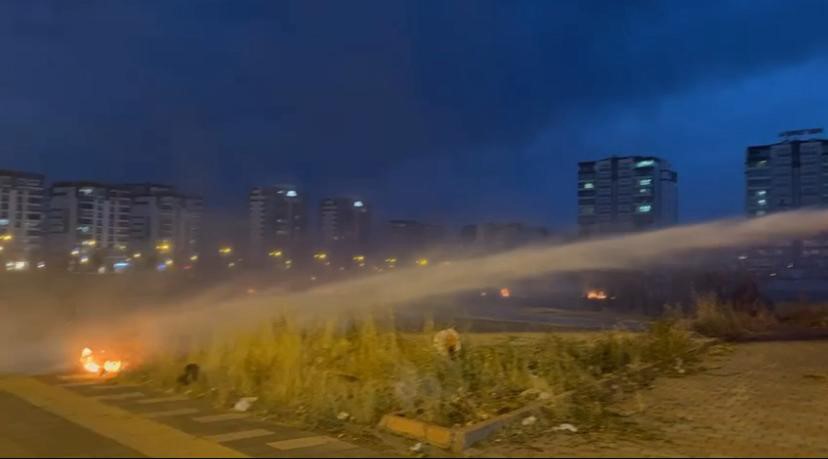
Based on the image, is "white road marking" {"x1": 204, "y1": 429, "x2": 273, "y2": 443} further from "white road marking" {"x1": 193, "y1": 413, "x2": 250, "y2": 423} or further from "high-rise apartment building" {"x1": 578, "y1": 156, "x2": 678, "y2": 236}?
"high-rise apartment building" {"x1": 578, "y1": 156, "x2": 678, "y2": 236}

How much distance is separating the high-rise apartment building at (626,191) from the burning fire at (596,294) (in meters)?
13.1

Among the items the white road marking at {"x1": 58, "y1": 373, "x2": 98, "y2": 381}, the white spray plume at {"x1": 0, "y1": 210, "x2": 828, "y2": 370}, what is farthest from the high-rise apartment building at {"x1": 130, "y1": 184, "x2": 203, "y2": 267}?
the white road marking at {"x1": 58, "y1": 373, "x2": 98, "y2": 381}

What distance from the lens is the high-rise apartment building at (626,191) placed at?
48438mm

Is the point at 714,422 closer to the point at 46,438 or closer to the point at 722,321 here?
the point at 46,438

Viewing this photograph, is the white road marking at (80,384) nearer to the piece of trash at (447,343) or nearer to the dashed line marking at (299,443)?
the dashed line marking at (299,443)

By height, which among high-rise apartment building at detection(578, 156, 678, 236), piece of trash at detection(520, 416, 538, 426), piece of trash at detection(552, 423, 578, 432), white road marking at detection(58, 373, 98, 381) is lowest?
white road marking at detection(58, 373, 98, 381)

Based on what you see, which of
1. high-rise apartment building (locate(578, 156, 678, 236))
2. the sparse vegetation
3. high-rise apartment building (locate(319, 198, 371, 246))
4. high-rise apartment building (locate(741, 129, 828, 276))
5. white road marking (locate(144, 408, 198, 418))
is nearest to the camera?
the sparse vegetation

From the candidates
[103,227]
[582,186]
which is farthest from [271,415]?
[103,227]

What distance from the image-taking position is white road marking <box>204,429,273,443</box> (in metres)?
8.15

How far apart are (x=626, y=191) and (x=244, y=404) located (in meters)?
51.5

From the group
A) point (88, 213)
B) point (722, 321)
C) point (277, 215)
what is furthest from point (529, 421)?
point (88, 213)

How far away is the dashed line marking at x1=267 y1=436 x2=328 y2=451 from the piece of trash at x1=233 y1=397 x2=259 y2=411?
5.89 feet

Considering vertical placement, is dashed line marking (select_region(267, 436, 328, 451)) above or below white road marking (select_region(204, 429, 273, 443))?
below

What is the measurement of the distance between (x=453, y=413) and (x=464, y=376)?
1.21 m
